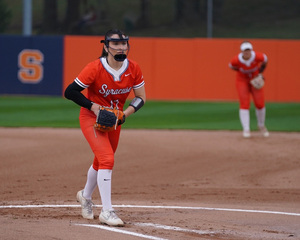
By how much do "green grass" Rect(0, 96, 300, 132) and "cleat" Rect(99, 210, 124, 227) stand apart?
931 cm

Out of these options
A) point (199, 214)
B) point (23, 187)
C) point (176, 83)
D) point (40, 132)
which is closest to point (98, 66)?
point (199, 214)

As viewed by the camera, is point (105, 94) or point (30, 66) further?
point (30, 66)

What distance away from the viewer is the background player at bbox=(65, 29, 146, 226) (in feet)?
21.9

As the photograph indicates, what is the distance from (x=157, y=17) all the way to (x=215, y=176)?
2568 centimetres

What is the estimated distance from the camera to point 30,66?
2295 cm

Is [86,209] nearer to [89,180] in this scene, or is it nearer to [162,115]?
[89,180]

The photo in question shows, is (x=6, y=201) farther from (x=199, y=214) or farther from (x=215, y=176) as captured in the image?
(x=215, y=176)

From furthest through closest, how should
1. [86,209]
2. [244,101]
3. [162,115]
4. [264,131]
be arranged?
[162,115], [264,131], [244,101], [86,209]

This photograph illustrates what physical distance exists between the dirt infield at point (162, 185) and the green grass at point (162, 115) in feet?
4.28

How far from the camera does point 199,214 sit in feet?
23.7

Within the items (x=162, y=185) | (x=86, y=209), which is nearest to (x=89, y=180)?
(x=86, y=209)

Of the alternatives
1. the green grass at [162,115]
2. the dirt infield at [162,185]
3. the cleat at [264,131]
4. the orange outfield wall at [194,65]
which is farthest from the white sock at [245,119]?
the orange outfield wall at [194,65]

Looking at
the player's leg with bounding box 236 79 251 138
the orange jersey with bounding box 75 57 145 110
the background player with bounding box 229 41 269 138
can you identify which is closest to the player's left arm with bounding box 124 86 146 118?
the orange jersey with bounding box 75 57 145 110

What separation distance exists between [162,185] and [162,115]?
9198mm
